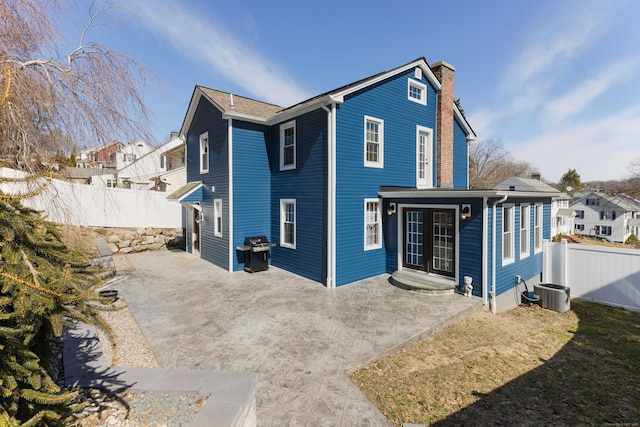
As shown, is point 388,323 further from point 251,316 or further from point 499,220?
point 499,220

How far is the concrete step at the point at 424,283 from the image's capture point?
8.80 meters

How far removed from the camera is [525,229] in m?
10.2

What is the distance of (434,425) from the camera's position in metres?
3.96

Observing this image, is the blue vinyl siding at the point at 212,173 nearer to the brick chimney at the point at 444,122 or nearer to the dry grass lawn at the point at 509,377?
the dry grass lawn at the point at 509,377

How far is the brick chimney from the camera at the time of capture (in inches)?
496

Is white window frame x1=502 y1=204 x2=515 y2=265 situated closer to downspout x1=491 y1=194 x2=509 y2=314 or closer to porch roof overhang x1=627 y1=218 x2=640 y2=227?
downspout x1=491 y1=194 x2=509 y2=314

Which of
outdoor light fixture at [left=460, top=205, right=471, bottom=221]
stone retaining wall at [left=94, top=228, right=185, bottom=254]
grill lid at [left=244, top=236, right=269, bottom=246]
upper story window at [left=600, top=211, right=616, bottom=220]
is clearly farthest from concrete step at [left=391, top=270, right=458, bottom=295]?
upper story window at [left=600, top=211, right=616, bottom=220]

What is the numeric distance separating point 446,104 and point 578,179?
64.7m

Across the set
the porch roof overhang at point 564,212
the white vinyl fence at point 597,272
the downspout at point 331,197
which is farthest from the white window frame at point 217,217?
the porch roof overhang at point 564,212

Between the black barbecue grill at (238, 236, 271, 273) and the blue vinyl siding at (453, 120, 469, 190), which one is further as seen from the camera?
the blue vinyl siding at (453, 120, 469, 190)

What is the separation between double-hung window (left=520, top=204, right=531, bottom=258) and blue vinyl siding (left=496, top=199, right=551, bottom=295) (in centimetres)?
20

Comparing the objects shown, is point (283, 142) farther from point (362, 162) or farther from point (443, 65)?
point (443, 65)

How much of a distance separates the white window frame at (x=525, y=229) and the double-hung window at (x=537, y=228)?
2.04 feet

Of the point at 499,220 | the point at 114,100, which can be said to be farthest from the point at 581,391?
the point at 114,100
